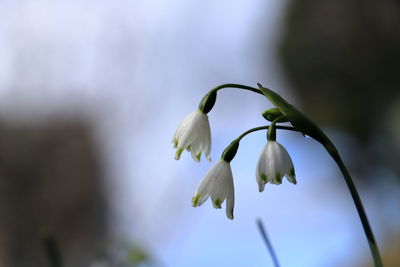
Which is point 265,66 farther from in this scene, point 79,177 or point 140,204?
point 140,204

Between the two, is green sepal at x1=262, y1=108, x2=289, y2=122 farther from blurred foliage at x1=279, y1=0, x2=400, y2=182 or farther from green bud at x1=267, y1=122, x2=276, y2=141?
blurred foliage at x1=279, y1=0, x2=400, y2=182

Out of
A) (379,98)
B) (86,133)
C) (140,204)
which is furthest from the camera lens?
(86,133)

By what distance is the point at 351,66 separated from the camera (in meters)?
7.31

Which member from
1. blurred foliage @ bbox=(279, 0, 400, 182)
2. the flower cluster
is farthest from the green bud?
blurred foliage @ bbox=(279, 0, 400, 182)

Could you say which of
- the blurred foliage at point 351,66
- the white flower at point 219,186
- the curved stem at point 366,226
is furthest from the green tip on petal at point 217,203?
the blurred foliage at point 351,66

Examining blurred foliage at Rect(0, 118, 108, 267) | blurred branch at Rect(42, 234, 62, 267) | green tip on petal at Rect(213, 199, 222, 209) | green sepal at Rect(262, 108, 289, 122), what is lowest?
blurred foliage at Rect(0, 118, 108, 267)

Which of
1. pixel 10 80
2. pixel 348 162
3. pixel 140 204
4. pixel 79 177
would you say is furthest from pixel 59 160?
pixel 140 204

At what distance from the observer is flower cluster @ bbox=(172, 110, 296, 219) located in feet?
2.29

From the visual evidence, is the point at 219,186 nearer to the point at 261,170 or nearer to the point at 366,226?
the point at 261,170

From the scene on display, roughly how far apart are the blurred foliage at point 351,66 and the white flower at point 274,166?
572 cm

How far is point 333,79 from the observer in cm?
763

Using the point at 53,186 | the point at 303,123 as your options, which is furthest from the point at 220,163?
the point at 53,186

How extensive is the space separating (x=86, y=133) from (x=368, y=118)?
306cm

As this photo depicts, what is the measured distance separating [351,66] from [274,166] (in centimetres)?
684
